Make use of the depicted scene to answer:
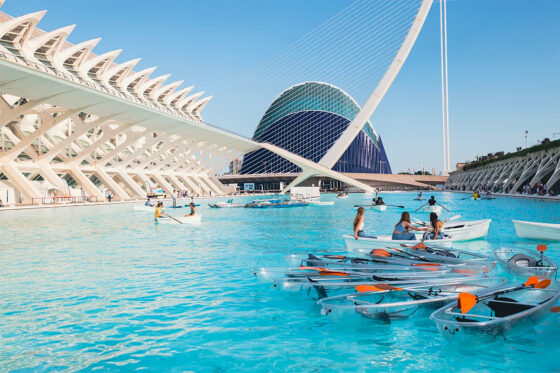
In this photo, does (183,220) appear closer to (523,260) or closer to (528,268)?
(523,260)

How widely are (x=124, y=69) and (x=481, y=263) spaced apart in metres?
50.4

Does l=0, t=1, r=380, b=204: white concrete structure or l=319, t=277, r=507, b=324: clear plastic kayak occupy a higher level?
l=0, t=1, r=380, b=204: white concrete structure

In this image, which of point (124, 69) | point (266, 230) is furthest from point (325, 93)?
point (266, 230)

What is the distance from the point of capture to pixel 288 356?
4.89 meters

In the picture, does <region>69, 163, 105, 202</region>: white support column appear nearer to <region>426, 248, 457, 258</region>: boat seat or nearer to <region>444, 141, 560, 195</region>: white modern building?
<region>426, 248, 457, 258</region>: boat seat

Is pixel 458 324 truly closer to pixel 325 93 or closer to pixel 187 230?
pixel 187 230

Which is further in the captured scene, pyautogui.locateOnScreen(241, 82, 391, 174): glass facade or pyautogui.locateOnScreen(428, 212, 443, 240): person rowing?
pyautogui.locateOnScreen(241, 82, 391, 174): glass facade

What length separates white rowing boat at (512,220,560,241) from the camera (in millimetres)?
12461

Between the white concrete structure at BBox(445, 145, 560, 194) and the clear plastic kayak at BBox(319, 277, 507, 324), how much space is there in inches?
1406

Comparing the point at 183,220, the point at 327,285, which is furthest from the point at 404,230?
the point at 183,220

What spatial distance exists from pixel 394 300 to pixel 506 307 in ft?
4.73

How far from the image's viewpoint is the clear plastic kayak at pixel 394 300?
568cm

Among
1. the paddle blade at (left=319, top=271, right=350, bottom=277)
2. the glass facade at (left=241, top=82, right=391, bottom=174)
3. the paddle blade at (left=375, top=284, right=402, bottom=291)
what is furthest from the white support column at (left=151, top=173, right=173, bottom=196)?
the paddle blade at (left=375, top=284, right=402, bottom=291)

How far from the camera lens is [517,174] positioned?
48.4 m
